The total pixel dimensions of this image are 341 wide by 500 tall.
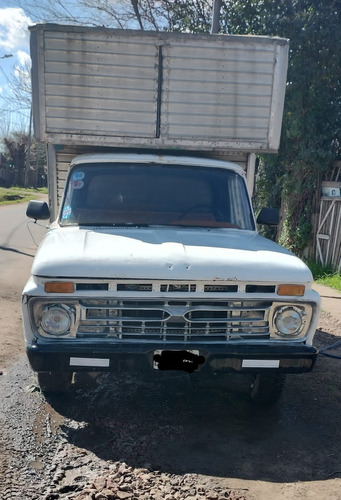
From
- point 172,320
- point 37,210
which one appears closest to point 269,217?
point 172,320

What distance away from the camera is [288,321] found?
3.56 metres

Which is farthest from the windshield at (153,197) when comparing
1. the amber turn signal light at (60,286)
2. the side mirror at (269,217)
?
the amber turn signal light at (60,286)

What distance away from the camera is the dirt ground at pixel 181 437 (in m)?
3.09

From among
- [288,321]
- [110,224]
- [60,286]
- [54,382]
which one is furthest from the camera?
[110,224]

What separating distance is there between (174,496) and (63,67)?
4.43 m

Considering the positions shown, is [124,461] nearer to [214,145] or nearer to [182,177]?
[182,177]

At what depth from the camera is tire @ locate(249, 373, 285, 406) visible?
3.92m

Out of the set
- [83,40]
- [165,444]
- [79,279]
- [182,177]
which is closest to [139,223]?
[182,177]

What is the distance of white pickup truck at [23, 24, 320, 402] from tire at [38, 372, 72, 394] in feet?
0.06

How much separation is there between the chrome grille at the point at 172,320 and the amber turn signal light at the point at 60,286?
0.46ft

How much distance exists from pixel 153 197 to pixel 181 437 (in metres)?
2.18

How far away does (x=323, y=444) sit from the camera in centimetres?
366

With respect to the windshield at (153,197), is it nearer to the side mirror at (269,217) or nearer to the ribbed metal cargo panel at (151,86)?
the side mirror at (269,217)

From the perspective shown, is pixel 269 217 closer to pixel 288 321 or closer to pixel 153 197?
pixel 153 197
